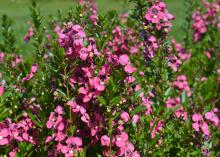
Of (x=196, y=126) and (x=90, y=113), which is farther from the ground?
(x=90, y=113)

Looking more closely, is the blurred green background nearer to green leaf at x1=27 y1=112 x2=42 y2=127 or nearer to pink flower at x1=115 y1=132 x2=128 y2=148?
green leaf at x1=27 y1=112 x2=42 y2=127

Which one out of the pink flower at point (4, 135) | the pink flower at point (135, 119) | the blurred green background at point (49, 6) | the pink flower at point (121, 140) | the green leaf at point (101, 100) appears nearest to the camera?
the green leaf at point (101, 100)

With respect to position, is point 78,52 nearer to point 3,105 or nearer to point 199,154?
point 3,105

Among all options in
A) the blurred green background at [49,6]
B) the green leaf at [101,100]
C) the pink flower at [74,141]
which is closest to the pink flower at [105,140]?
the pink flower at [74,141]

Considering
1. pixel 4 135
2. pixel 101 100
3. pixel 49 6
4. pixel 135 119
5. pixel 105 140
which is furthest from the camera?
pixel 49 6

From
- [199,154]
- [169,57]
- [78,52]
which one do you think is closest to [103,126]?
[78,52]

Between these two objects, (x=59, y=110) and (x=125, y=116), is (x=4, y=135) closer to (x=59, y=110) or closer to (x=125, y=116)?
(x=59, y=110)

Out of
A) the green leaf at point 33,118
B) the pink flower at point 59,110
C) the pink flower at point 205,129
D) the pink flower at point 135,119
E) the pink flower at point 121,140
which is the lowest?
the pink flower at point 135,119

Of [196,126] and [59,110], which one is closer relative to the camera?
[59,110]

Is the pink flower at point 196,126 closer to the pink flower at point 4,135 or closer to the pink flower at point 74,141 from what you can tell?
the pink flower at point 74,141

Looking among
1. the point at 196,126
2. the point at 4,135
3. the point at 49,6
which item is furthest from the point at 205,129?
the point at 49,6

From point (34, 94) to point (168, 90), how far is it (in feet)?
4.01

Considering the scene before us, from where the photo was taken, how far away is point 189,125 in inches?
133

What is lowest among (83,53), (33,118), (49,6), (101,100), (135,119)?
(49,6)
